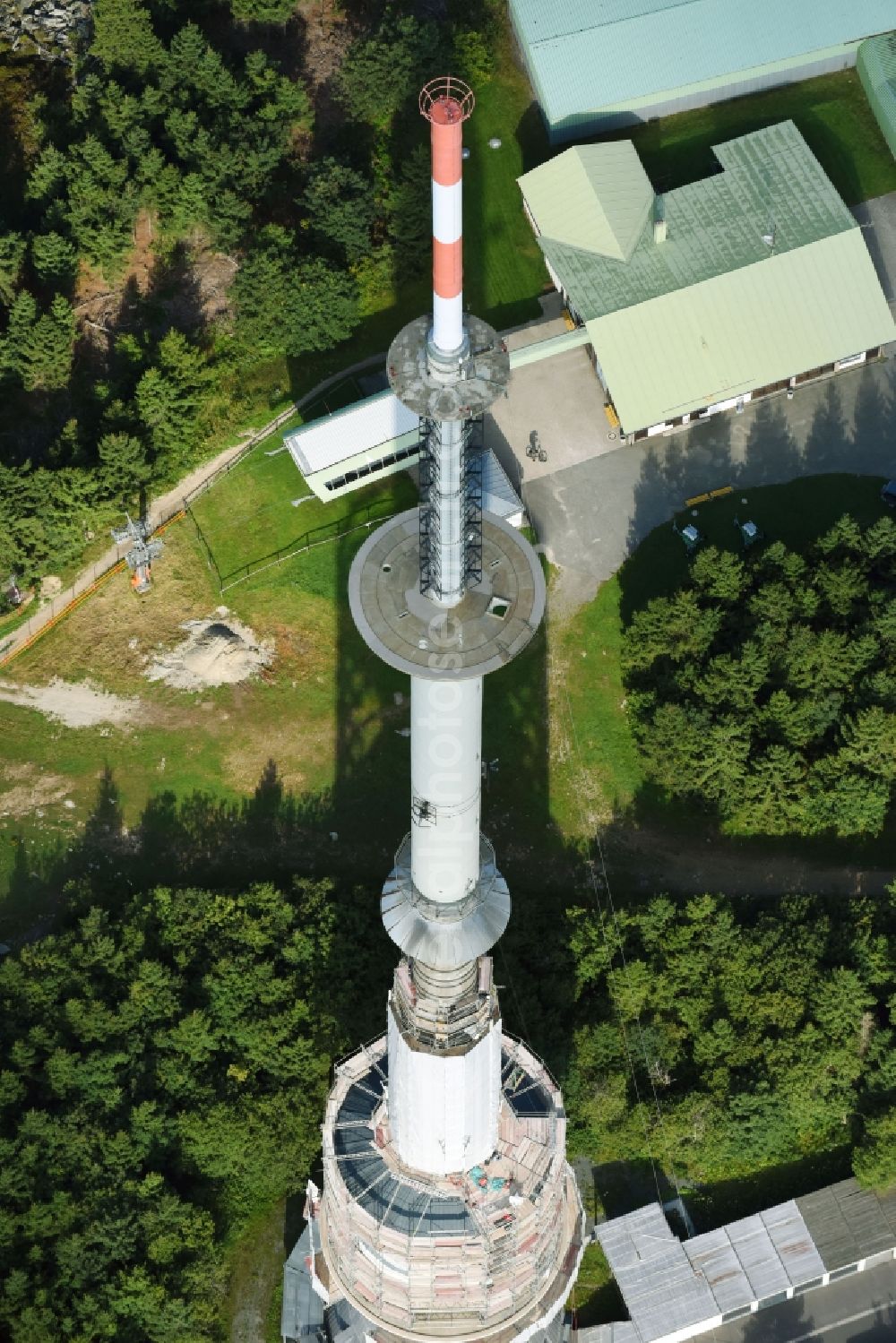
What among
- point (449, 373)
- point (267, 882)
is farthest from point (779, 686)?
point (449, 373)

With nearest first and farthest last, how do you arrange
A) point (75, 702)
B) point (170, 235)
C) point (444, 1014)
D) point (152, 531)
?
1. point (444, 1014)
2. point (75, 702)
3. point (152, 531)
4. point (170, 235)

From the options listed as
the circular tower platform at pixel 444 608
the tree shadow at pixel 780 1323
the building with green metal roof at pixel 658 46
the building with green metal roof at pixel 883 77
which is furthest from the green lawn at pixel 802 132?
the tree shadow at pixel 780 1323

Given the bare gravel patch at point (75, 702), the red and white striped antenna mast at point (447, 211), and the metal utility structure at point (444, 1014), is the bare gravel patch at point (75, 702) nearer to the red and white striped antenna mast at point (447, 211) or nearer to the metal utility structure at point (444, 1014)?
the metal utility structure at point (444, 1014)

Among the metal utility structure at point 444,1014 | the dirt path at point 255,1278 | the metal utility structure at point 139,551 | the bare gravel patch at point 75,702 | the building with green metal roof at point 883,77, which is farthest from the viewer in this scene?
the building with green metal roof at point 883,77

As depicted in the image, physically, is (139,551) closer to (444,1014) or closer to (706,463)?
(706,463)

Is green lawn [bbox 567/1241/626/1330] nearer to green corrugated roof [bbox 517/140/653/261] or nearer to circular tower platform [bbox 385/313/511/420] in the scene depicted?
circular tower platform [bbox 385/313/511/420]

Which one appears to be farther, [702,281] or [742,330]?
[742,330]

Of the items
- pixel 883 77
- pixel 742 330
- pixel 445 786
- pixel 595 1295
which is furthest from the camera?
pixel 883 77
